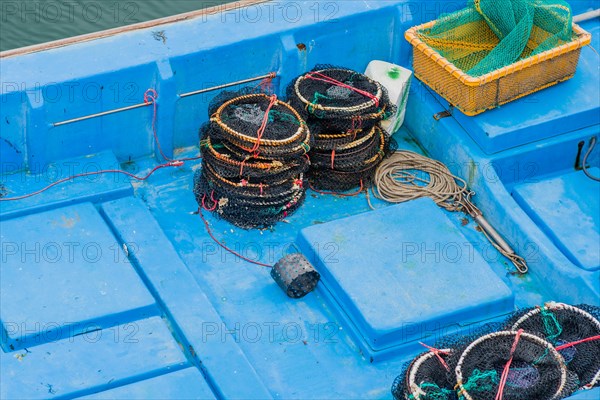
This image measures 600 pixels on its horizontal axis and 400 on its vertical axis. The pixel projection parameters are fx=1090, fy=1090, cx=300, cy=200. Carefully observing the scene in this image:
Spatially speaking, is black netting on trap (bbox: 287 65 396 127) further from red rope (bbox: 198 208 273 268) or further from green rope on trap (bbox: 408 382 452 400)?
green rope on trap (bbox: 408 382 452 400)

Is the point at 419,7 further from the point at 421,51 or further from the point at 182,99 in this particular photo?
the point at 182,99

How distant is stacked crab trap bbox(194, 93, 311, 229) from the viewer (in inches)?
259

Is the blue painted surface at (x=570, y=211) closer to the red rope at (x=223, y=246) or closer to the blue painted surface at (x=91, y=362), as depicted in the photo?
the red rope at (x=223, y=246)

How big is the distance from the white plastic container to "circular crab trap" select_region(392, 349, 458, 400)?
7.11 feet

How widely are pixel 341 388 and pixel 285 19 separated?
261cm

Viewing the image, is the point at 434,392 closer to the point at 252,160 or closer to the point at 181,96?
the point at 252,160

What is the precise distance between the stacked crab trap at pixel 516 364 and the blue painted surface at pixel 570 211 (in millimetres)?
997

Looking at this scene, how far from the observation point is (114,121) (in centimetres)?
695

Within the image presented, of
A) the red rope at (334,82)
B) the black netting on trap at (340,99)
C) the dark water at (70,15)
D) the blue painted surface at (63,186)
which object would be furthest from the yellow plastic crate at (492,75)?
the dark water at (70,15)

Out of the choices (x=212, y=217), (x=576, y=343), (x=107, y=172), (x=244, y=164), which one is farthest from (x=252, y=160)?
(x=576, y=343)

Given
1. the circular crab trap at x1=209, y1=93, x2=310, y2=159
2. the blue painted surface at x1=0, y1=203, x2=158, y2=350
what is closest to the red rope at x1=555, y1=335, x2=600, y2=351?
the circular crab trap at x1=209, y1=93, x2=310, y2=159

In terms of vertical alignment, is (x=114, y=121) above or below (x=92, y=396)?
above

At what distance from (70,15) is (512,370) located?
6.97 meters

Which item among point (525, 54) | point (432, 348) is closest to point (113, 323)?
point (432, 348)
